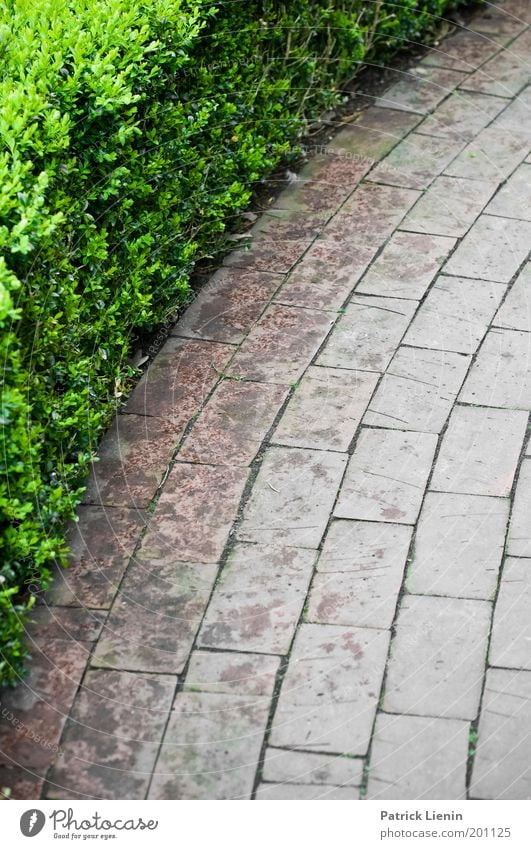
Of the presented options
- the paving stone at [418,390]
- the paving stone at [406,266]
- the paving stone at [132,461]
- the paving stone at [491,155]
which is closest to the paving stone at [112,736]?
the paving stone at [132,461]

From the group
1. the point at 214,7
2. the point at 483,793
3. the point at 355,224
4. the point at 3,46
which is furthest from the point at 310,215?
the point at 483,793

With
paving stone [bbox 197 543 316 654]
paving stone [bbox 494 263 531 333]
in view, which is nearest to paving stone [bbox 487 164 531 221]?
paving stone [bbox 494 263 531 333]

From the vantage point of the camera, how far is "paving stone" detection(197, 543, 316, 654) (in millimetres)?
3074

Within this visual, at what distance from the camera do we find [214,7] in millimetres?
4289

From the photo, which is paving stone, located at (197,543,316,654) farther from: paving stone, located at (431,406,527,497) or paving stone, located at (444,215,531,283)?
paving stone, located at (444,215,531,283)

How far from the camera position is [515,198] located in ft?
16.3

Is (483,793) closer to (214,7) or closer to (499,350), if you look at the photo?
(499,350)

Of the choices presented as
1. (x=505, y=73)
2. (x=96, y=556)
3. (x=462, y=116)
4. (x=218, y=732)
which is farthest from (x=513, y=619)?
(x=505, y=73)

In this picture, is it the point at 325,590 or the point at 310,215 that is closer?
the point at 325,590

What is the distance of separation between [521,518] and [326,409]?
87cm

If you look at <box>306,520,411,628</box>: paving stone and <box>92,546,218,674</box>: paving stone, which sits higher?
<box>92,546,218,674</box>: paving stone

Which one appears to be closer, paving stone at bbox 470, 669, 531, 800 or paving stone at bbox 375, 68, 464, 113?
paving stone at bbox 470, 669, 531, 800

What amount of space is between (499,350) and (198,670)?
6.28ft
